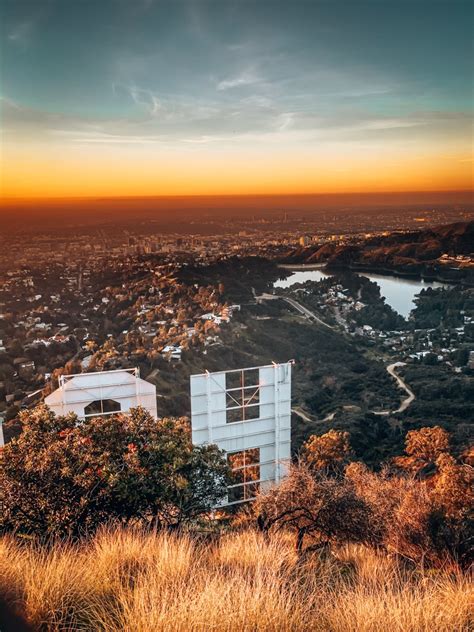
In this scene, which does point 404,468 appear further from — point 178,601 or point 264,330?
point 264,330

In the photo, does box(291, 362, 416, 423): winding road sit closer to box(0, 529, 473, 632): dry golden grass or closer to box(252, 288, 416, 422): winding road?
box(252, 288, 416, 422): winding road

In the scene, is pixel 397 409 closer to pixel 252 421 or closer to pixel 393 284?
pixel 252 421

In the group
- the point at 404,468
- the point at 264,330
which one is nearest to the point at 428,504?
the point at 404,468

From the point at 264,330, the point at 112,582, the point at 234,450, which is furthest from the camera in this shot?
the point at 264,330

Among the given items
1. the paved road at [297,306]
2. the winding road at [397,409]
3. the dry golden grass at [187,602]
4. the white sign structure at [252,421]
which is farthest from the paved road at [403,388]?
the dry golden grass at [187,602]

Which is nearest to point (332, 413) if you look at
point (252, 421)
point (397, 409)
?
point (397, 409)

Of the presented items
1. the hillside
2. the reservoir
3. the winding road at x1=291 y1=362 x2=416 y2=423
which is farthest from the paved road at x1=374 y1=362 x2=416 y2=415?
the hillside
